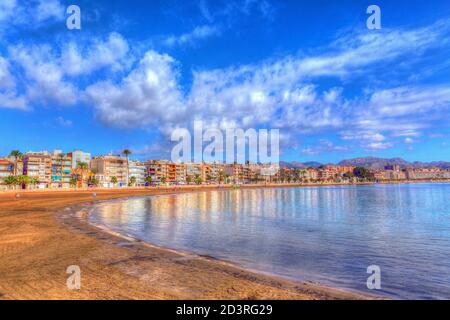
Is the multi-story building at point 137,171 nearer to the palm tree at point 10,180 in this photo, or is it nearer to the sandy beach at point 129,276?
the palm tree at point 10,180

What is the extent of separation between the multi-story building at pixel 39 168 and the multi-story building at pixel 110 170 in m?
23.0

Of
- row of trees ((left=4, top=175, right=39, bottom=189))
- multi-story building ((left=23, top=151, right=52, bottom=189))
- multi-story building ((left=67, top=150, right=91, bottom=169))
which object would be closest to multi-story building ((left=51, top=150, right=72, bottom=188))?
multi-story building ((left=23, top=151, right=52, bottom=189))

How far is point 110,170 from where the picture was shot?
152m

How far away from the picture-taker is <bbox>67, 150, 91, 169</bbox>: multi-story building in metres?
145

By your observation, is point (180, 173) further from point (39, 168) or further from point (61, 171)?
point (39, 168)

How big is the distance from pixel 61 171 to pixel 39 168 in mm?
9896

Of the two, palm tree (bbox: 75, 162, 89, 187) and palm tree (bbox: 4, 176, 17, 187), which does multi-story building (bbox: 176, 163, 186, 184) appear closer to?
palm tree (bbox: 75, 162, 89, 187)

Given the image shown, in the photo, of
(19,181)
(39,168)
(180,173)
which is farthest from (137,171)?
(19,181)

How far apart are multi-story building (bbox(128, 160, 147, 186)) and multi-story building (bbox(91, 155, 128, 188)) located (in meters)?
4.69

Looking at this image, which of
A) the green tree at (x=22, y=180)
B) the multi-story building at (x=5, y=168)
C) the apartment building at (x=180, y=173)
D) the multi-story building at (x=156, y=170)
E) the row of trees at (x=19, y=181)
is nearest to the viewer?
the row of trees at (x=19, y=181)

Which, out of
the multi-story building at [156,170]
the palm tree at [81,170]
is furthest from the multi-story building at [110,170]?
the multi-story building at [156,170]

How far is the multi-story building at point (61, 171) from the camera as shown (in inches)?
5044
